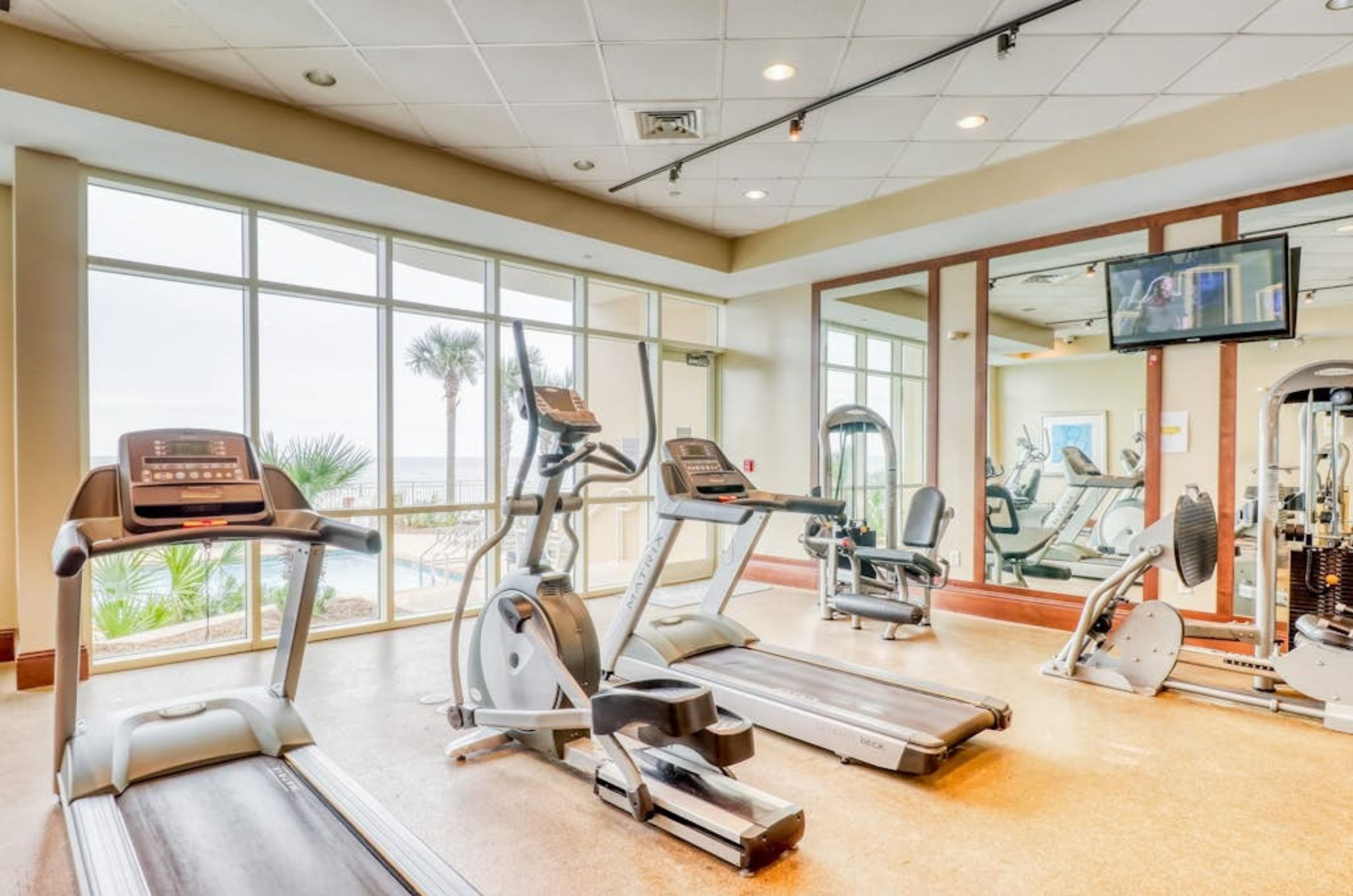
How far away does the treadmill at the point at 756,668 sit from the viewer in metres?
3.13

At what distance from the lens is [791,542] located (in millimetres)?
7547

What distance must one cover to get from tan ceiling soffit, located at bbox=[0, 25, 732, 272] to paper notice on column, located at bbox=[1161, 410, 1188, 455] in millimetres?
4395

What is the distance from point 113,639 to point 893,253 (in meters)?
6.60

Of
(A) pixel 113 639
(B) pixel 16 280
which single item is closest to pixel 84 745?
(A) pixel 113 639

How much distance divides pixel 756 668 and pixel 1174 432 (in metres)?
3.68

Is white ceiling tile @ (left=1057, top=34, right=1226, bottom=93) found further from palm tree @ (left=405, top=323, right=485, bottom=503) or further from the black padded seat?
palm tree @ (left=405, top=323, right=485, bottom=503)

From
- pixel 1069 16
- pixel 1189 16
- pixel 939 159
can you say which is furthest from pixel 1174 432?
pixel 1069 16

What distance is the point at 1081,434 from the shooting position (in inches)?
245

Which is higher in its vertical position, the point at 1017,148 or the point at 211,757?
the point at 1017,148

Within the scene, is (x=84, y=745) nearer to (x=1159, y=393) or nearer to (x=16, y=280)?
(x=16, y=280)

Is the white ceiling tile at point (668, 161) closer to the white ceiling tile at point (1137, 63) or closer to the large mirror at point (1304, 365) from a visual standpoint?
the white ceiling tile at point (1137, 63)

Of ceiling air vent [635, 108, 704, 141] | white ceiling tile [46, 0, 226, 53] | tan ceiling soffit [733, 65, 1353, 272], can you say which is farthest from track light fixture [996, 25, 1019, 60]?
white ceiling tile [46, 0, 226, 53]

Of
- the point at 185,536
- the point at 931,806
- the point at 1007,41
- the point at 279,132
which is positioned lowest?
the point at 931,806

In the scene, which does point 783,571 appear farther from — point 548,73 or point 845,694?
point 548,73
